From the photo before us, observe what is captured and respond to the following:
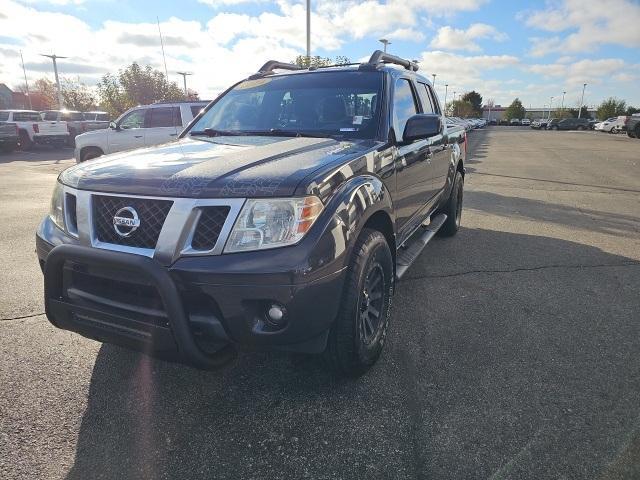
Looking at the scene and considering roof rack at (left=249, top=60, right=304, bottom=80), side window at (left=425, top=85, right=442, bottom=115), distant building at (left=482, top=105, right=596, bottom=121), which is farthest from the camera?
distant building at (left=482, top=105, right=596, bottom=121)

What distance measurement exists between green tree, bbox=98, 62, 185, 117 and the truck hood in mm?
38111

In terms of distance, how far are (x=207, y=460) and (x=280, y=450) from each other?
1.11 ft

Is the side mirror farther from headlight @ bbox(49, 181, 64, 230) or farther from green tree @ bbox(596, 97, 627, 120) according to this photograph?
green tree @ bbox(596, 97, 627, 120)

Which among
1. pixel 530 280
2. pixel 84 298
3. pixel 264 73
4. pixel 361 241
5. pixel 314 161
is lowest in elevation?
pixel 530 280

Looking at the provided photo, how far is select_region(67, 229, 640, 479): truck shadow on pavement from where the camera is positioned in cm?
207

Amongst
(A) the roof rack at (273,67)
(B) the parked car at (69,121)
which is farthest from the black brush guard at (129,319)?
(B) the parked car at (69,121)

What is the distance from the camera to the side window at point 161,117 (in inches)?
426

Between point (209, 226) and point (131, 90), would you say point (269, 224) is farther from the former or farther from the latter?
point (131, 90)

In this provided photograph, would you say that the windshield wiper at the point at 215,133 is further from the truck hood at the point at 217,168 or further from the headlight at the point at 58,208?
the headlight at the point at 58,208

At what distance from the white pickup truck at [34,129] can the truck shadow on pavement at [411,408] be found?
20.5 m

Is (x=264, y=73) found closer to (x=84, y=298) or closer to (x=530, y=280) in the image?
(x=84, y=298)

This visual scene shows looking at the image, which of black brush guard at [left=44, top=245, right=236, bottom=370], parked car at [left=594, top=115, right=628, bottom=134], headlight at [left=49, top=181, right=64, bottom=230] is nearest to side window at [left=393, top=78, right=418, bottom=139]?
black brush guard at [left=44, top=245, right=236, bottom=370]

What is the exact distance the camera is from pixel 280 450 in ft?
7.09

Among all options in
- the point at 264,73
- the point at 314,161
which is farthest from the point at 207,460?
the point at 264,73
